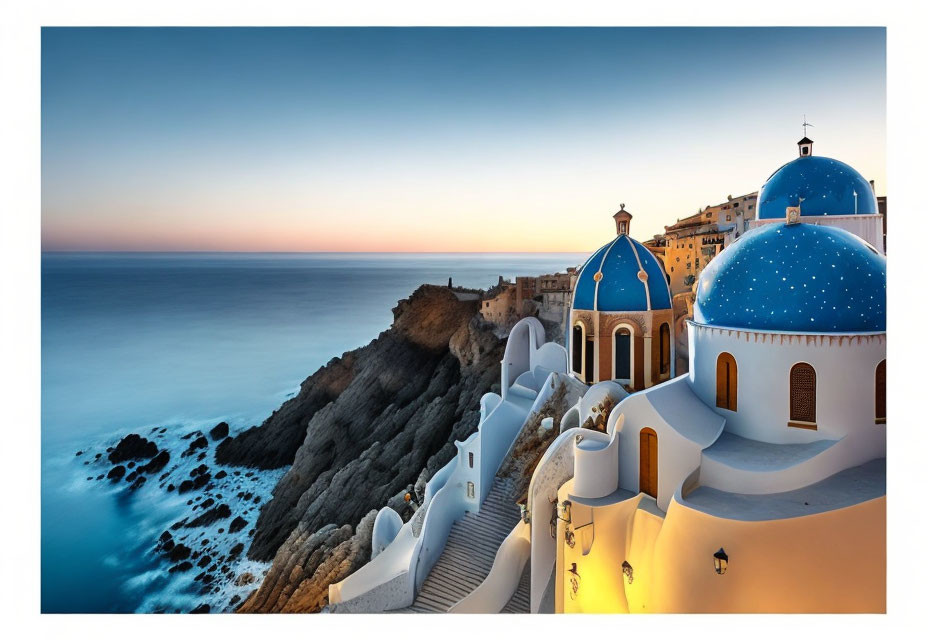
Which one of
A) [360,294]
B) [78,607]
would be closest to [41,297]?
[78,607]

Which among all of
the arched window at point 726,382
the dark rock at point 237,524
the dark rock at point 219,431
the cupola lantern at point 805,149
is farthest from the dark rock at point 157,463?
the cupola lantern at point 805,149

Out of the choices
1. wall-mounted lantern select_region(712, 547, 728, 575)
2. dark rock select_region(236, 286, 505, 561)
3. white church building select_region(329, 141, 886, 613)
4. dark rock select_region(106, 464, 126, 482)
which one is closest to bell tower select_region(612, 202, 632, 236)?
white church building select_region(329, 141, 886, 613)

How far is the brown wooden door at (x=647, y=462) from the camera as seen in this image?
5.62m

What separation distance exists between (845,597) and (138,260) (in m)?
9.17

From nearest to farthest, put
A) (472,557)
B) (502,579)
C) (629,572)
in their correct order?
1. (629,572)
2. (502,579)
3. (472,557)

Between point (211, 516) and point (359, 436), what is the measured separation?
17.5 feet

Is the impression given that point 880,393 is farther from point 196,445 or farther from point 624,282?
point 196,445

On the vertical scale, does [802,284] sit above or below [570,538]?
above

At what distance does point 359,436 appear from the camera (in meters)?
18.3

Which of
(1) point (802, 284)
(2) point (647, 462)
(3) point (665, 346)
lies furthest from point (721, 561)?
(3) point (665, 346)

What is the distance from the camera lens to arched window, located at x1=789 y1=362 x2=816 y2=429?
5.03 metres

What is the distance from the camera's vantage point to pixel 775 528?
4176mm

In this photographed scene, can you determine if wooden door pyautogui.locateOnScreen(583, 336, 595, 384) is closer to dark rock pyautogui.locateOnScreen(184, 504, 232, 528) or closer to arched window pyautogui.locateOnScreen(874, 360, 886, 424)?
arched window pyautogui.locateOnScreen(874, 360, 886, 424)

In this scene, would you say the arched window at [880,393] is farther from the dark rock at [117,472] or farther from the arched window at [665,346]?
the dark rock at [117,472]
